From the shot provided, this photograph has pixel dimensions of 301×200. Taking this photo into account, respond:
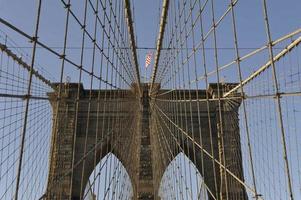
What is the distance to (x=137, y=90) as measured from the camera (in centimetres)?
1917

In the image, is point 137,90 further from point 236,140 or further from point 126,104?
point 236,140

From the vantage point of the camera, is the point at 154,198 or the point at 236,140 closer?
the point at 154,198

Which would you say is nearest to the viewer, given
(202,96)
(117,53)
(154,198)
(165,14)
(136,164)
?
(165,14)

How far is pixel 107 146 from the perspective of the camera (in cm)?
2055

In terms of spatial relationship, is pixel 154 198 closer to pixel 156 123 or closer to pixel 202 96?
pixel 156 123

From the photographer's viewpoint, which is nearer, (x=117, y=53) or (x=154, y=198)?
(x=117, y=53)

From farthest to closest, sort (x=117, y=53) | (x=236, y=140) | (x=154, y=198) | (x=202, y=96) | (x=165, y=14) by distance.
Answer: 1. (x=202, y=96)
2. (x=236, y=140)
3. (x=154, y=198)
4. (x=117, y=53)
5. (x=165, y=14)

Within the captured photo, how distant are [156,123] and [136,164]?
1843mm

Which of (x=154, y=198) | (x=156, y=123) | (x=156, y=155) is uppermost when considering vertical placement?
(x=156, y=123)

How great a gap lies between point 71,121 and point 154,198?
18.3 feet

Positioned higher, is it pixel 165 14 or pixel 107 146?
pixel 165 14

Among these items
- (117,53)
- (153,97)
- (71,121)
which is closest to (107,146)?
(71,121)

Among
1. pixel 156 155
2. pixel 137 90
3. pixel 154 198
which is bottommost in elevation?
pixel 154 198

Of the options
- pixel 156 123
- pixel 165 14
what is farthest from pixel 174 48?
pixel 156 123
